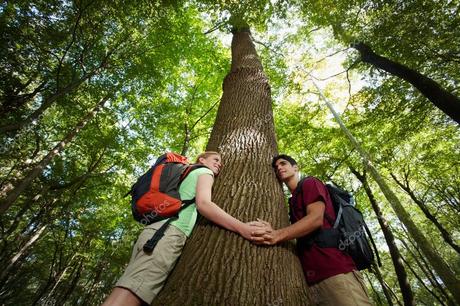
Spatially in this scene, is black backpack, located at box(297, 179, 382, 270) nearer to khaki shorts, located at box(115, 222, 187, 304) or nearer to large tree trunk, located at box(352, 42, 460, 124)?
khaki shorts, located at box(115, 222, 187, 304)

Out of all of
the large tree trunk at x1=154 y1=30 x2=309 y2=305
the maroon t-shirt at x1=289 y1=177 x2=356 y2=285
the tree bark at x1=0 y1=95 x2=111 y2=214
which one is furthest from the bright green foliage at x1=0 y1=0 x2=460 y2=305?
the maroon t-shirt at x1=289 y1=177 x2=356 y2=285

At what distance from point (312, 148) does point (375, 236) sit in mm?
16704

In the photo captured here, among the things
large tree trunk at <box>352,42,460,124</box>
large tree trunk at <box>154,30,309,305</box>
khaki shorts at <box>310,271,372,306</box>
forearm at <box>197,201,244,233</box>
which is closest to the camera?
large tree trunk at <box>154,30,309,305</box>

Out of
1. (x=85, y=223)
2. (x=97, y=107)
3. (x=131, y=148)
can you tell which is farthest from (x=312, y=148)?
(x=85, y=223)

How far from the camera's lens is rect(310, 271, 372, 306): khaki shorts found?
195cm

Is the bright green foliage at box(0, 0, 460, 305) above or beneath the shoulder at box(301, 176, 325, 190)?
above

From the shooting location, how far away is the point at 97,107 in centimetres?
1186

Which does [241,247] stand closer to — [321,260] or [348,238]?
[321,260]

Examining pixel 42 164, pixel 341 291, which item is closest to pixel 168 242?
pixel 341 291

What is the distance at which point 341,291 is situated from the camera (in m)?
2.01

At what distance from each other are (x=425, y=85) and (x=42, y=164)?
12.2m

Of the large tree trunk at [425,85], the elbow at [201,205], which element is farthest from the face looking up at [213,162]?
the large tree trunk at [425,85]

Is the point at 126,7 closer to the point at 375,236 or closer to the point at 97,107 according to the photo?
the point at 97,107

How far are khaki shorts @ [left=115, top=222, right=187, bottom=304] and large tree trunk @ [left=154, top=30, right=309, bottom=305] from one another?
81mm
